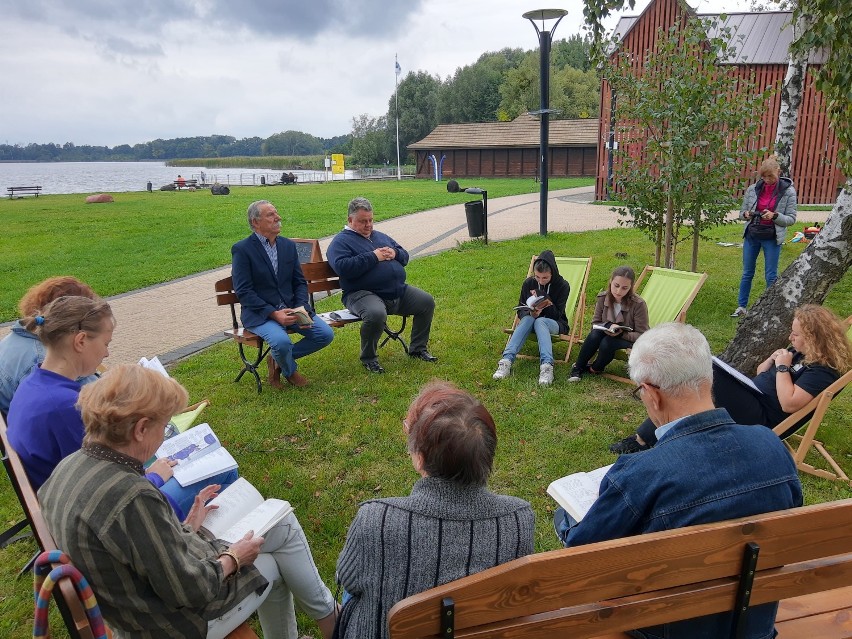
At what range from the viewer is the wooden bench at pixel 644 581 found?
1665mm

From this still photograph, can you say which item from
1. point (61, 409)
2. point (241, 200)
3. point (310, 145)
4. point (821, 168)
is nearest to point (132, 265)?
point (61, 409)

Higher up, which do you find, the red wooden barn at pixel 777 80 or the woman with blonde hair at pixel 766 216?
the red wooden barn at pixel 777 80

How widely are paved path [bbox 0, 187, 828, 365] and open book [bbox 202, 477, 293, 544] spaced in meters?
4.69

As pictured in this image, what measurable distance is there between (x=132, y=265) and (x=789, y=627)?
1335 cm

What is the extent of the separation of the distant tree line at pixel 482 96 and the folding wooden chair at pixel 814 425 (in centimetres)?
4997

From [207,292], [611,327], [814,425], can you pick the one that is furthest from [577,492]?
[207,292]

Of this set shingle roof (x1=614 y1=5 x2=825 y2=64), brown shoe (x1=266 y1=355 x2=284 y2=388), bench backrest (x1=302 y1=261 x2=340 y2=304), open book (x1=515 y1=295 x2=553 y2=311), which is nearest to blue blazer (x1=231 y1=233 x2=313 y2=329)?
brown shoe (x1=266 y1=355 x2=284 y2=388)

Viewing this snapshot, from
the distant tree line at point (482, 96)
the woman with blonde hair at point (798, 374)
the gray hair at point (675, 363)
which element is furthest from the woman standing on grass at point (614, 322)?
the distant tree line at point (482, 96)

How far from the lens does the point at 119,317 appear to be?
9086mm

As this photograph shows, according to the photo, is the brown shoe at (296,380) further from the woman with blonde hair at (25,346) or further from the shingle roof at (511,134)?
the shingle roof at (511,134)

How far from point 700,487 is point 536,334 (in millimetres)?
4499

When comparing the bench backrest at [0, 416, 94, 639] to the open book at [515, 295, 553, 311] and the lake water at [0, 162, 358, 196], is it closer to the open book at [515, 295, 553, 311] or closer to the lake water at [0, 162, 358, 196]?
the open book at [515, 295, 553, 311]

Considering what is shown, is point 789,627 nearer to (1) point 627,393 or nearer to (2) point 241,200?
(1) point 627,393

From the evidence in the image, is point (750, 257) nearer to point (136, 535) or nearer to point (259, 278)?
point (259, 278)
